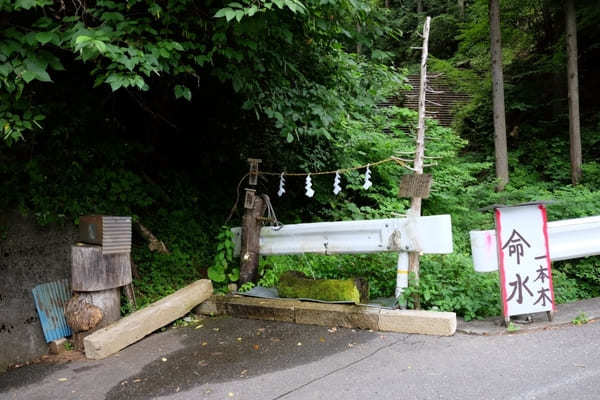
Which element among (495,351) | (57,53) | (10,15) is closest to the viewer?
(495,351)

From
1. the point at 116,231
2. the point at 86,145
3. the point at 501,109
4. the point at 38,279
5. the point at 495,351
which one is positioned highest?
the point at 501,109

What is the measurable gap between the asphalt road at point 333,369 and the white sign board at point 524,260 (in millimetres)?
276

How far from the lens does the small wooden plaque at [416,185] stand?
13.8 feet

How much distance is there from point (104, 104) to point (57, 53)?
0.98 meters

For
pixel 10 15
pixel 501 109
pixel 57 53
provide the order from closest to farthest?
pixel 10 15 → pixel 57 53 → pixel 501 109

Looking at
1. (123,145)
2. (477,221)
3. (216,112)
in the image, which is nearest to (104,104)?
(123,145)

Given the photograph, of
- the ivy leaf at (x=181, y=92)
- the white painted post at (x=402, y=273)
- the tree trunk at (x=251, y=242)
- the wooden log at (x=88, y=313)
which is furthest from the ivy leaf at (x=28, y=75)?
the white painted post at (x=402, y=273)

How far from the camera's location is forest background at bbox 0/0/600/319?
382cm

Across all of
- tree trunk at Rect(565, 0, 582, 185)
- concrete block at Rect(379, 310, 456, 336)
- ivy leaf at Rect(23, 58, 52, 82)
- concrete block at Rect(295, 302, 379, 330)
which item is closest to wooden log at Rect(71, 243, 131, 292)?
ivy leaf at Rect(23, 58, 52, 82)

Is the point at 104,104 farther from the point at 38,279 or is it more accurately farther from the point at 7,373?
the point at 7,373

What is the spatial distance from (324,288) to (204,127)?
143 inches

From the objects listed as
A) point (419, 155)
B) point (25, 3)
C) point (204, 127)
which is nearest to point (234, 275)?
point (204, 127)

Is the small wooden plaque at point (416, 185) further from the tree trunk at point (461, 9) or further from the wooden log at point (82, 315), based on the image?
the tree trunk at point (461, 9)

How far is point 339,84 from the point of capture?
5.96 m
